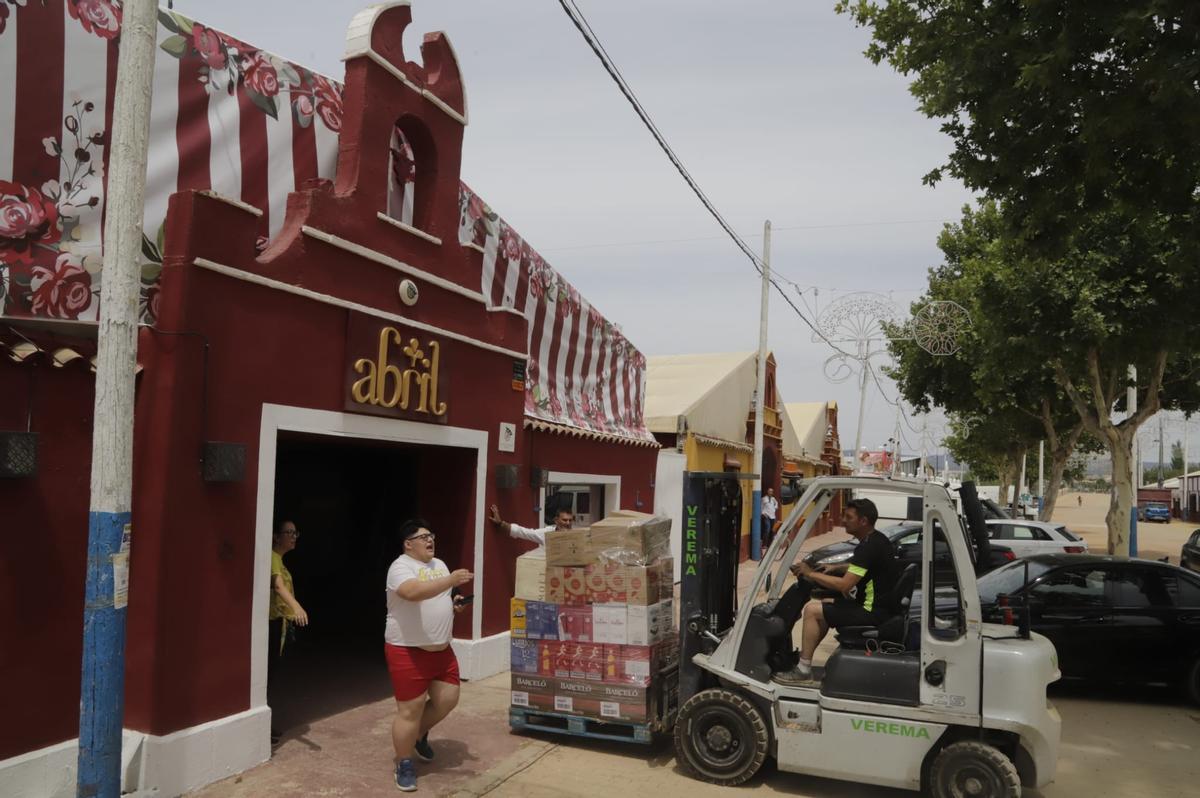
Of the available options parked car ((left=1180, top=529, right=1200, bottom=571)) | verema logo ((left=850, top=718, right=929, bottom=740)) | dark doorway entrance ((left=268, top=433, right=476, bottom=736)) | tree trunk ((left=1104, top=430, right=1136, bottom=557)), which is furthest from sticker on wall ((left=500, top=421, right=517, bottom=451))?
parked car ((left=1180, top=529, right=1200, bottom=571))

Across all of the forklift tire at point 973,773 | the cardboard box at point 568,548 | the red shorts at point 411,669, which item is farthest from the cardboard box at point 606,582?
the forklift tire at point 973,773

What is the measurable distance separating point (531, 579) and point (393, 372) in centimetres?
223

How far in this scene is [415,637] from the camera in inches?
246

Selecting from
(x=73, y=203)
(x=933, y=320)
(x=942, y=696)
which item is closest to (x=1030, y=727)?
(x=942, y=696)

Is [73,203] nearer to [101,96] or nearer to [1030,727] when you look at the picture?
[101,96]

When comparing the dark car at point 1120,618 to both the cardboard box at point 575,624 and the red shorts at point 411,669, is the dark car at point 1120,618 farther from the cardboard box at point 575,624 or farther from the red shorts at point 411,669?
the red shorts at point 411,669

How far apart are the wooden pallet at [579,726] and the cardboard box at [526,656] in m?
0.33

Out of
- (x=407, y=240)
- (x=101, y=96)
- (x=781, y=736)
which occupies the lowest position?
(x=781, y=736)

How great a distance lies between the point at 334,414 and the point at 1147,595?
850 centimetres

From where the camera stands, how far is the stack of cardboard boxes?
7113mm

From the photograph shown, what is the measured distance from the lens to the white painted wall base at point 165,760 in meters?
5.32

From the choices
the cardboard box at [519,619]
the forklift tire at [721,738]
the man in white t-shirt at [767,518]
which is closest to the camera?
the forklift tire at [721,738]

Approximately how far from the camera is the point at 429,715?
257 inches

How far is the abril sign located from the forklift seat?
422 centimetres
